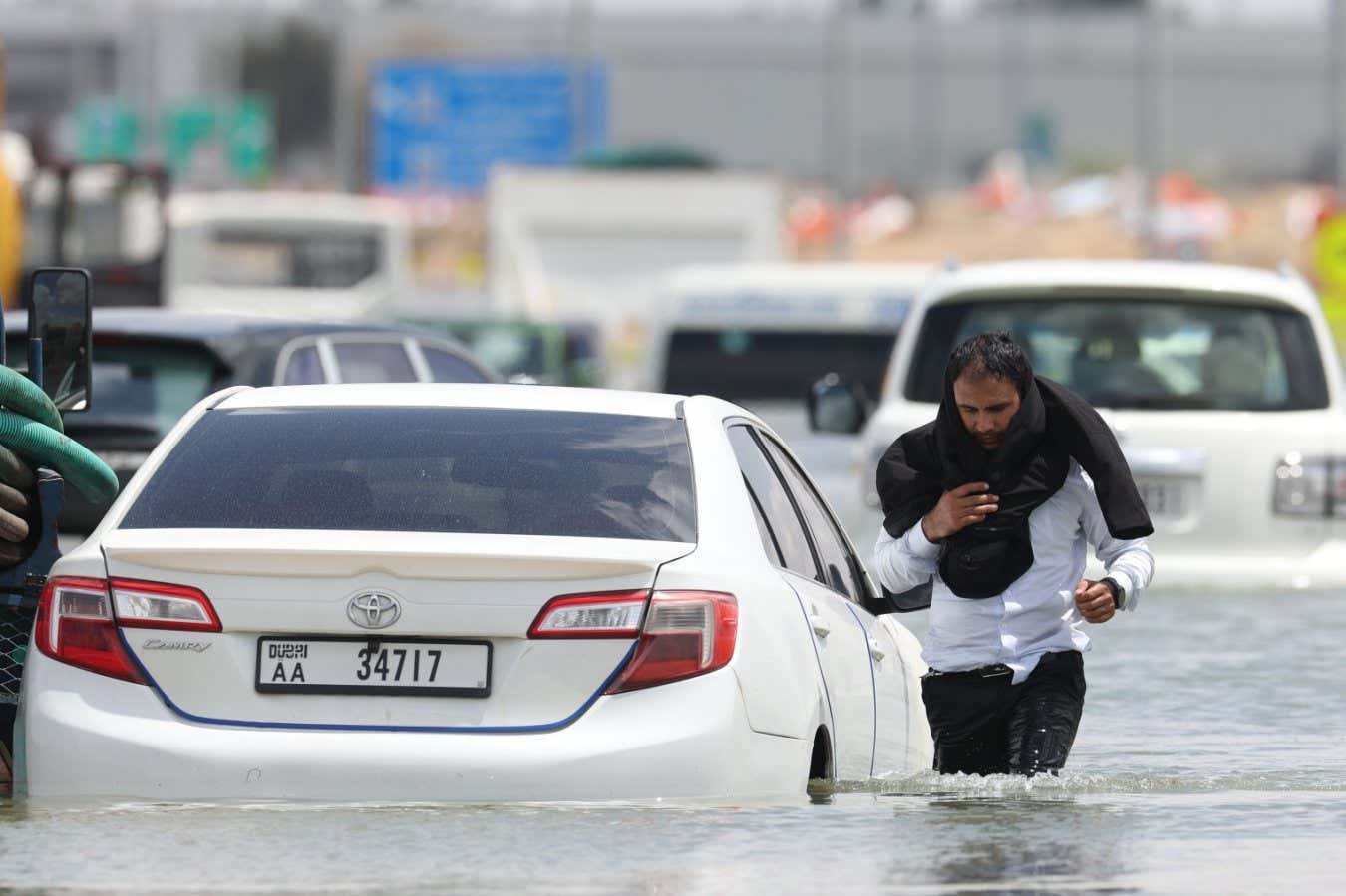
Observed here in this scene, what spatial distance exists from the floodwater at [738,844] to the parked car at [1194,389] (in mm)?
3697

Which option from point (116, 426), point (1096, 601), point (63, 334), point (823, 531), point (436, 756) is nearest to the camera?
point (436, 756)

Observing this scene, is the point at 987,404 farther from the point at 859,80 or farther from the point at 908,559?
the point at 859,80

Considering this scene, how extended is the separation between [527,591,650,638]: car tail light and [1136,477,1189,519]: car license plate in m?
5.30

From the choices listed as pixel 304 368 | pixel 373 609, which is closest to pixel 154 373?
pixel 304 368

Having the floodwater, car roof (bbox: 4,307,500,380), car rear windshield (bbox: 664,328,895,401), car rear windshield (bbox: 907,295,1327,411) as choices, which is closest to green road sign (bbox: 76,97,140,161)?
car rear windshield (bbox: 664,328,895,401)

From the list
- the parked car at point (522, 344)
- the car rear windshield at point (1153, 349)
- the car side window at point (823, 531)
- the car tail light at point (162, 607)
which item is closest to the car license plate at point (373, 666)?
the car tail light at point (162, 607)

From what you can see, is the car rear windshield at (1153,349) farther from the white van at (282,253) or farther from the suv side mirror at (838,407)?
the white van at (282,253)

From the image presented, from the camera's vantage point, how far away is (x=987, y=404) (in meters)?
7.88

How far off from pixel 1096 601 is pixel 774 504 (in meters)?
0.83

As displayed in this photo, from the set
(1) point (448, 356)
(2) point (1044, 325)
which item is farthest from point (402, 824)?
(1) point (448, 356)

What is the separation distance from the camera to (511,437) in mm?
7402

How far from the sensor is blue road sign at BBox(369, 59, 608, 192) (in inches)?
3044

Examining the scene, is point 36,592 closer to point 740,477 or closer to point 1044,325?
point 740,477

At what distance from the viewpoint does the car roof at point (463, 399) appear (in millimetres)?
7613
